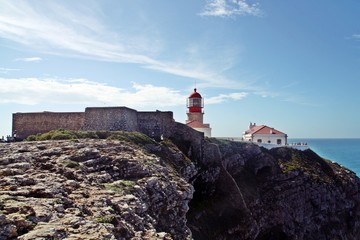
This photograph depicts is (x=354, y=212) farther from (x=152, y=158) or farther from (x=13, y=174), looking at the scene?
(x=13, y=174)

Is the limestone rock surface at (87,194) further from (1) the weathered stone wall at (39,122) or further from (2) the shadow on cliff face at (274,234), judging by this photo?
(2) the shadow on cliff face at (274,234)

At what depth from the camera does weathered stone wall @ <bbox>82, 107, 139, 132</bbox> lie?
110 ft

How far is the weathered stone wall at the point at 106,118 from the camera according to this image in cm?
3359

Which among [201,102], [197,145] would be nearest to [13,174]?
[197,145]

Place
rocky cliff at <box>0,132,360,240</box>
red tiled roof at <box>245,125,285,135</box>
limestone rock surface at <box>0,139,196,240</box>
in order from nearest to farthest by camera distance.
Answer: limestone rock surface at <box>0,139,196,240</box>, rocky cliff at <box>0,132,360,240</box>, red tiled roof at <box>245,125,285,135</box>

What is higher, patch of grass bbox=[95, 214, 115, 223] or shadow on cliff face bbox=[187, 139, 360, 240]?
patch of grass bbox=[95, 214, 115, 223]

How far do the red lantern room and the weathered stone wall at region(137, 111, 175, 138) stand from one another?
19330 mm

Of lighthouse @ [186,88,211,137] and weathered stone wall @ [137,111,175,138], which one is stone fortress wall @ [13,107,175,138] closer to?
weathered stone wall @ [137,111,175,138]

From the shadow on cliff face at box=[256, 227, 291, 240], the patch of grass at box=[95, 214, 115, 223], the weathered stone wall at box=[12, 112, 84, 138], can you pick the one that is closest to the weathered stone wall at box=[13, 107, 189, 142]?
the weathered stone wall at box=[12, 112, 84, 138]

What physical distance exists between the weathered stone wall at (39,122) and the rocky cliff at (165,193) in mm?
9046

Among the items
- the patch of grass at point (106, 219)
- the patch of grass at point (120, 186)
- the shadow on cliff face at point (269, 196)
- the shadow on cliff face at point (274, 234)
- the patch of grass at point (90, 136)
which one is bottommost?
the shadow on cliff face at point (274, 234)

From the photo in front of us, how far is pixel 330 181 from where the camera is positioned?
49.6 meters

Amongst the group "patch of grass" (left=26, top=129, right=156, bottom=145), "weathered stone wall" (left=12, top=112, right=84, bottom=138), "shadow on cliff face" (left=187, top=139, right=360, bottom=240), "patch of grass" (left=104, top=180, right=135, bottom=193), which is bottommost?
"shadow on cliff face" (left=187, top=139, right=360, bottom=240)

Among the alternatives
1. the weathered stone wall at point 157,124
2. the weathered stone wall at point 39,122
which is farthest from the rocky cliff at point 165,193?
the weathered stone wall at point 39,122
